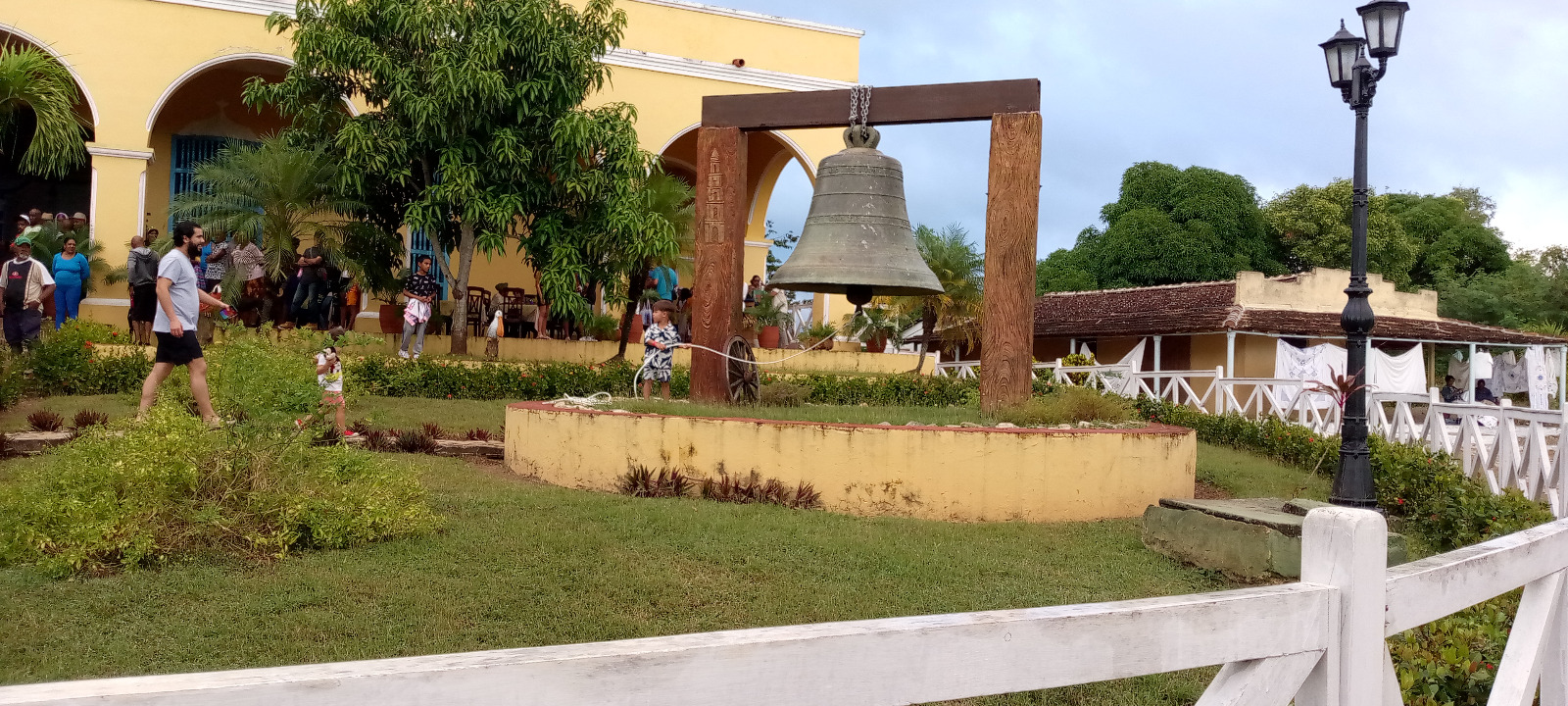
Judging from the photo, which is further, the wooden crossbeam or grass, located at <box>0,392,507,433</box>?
grass, located at <box>0,392,507,433</box>

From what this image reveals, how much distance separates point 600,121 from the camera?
615 inches

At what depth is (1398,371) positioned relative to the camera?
2567 centimetres

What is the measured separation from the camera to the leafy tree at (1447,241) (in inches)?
1626

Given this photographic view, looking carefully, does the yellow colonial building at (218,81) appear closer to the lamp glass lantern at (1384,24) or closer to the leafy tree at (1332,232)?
the lamp glass lantern at (1384,24)

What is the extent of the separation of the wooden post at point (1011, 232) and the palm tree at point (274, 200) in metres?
10.00

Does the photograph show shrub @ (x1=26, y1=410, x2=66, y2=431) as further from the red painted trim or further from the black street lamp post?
the black street lamp post

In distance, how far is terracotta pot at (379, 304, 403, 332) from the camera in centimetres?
1756

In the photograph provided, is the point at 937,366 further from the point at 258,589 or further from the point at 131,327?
the point at 258,589

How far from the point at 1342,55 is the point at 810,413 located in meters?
5.45

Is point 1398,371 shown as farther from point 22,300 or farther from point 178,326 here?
point 22,300

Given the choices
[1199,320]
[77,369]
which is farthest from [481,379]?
[1199,320]

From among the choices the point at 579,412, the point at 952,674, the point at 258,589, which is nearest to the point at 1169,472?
the point at 579,412

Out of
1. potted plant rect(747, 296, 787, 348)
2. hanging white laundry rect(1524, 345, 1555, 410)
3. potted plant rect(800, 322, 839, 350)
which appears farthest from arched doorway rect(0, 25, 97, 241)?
hanging white laundry rect(1524, 345, 1555, 410)

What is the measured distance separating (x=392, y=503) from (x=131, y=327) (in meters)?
11.3
